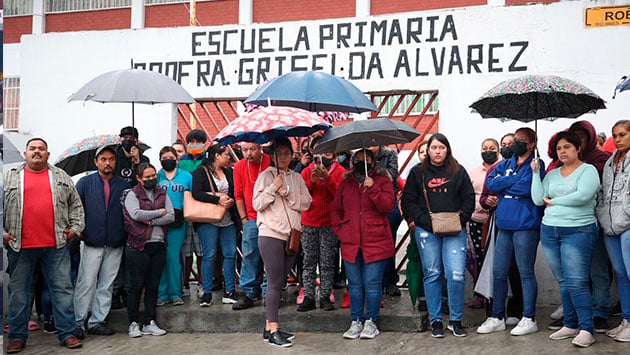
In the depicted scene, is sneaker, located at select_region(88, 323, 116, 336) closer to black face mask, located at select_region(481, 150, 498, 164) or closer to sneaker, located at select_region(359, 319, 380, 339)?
sneaker, located at select_region(359, 319, 380, 339)

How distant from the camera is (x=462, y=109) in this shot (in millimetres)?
8312

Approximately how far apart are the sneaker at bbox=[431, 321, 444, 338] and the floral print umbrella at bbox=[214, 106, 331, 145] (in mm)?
2018

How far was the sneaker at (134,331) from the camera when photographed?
726 cm

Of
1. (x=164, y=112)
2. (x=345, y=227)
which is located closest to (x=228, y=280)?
(x=345, y=227)

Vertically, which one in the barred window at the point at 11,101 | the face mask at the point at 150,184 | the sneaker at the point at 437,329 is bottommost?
the sneaker at the point at 437,329

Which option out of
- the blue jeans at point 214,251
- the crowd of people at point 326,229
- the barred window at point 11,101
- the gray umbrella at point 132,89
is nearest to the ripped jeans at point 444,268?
the crowd of people at point 326,229

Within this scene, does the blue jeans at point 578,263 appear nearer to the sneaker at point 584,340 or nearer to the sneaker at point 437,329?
the sneaker at point 584,340

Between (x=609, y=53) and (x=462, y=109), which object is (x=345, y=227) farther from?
(x=609, y=53)

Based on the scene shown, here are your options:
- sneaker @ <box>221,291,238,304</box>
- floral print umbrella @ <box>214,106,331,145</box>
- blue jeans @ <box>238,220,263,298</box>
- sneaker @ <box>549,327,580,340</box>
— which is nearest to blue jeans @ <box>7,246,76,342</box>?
sneaker @ <box>221,291,238,304</box>

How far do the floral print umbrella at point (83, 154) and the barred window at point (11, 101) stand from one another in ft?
40.3

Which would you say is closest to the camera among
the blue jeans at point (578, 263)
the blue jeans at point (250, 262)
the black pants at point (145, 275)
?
the blue jeans at point (578, 263)

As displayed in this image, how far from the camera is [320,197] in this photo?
289 inches

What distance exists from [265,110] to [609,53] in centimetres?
384

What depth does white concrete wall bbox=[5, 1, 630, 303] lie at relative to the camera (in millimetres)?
7961
